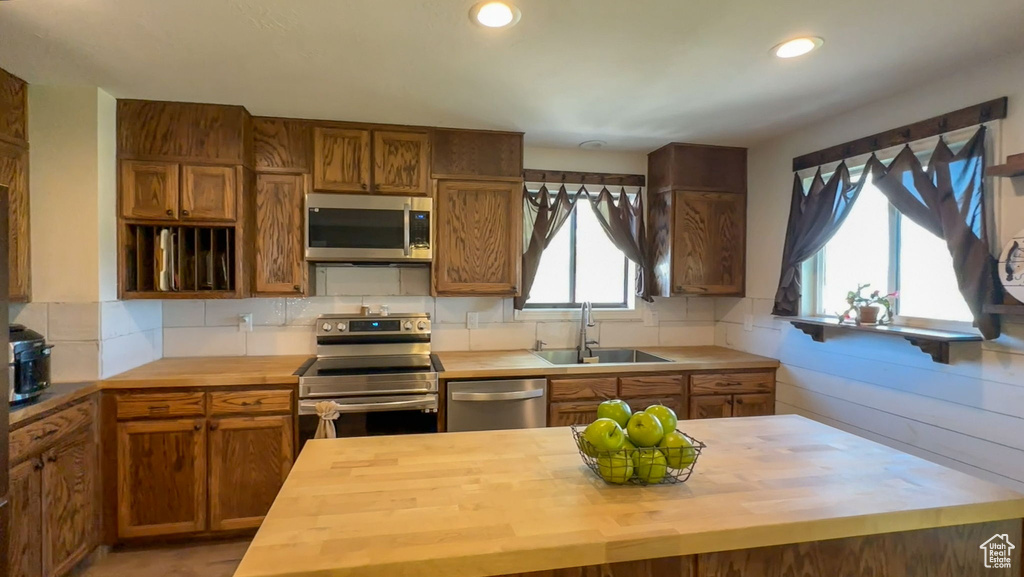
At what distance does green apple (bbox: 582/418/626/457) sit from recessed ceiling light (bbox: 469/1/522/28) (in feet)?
4.50

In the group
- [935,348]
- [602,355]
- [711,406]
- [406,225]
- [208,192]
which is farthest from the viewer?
[602,355]

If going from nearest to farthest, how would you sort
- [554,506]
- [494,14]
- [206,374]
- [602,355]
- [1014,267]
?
[554,506], [494,14], [1014,267], [206,374], [602,355]

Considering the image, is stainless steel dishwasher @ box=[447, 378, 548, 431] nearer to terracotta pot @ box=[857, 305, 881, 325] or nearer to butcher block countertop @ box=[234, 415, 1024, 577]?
butcher block countertop @ box=[234, 415, 1024, 577]

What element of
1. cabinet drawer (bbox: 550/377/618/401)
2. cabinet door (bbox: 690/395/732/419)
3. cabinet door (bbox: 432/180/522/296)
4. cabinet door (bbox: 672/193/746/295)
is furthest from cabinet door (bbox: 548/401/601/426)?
cabinet door (bbox: 672/193/746/295)

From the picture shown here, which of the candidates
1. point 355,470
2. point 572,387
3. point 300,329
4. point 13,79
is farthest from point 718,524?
point 13,79

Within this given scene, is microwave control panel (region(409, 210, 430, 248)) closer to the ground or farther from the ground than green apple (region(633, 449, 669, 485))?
farther from the ground

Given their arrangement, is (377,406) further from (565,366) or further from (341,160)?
(341,160)

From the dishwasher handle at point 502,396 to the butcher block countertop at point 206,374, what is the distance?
2.83 ft

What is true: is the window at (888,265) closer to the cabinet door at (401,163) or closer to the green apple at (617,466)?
the green apple at (617,466)

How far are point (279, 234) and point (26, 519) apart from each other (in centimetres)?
163

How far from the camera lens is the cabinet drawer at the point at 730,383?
9.92ft

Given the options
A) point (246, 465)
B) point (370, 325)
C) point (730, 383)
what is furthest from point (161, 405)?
point (730, 383)

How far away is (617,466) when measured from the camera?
1133 millimetres

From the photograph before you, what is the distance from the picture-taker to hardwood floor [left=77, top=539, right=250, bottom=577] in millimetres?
2285
